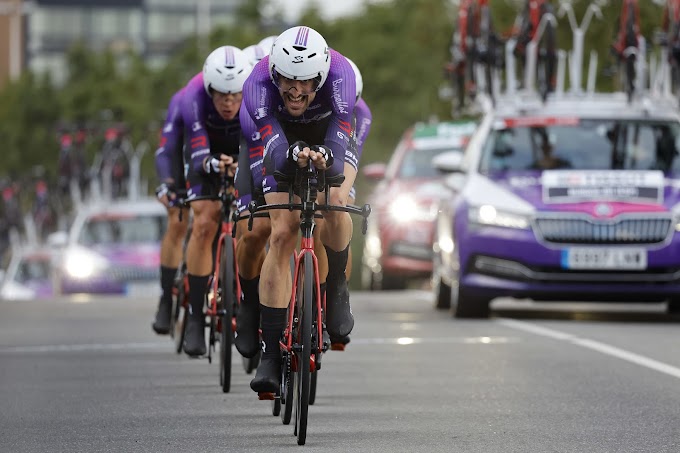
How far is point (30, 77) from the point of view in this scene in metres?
73.6

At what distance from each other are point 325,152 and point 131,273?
17079mm

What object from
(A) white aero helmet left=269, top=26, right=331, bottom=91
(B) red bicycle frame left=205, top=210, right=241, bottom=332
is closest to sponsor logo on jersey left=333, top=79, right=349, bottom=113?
(A) white aero helmet left=269, top=26, right=331, bottom=91

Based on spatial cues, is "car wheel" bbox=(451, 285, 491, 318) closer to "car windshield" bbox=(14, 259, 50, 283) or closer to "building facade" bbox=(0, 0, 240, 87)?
"car windshield" bbox=(14, 259, 50, 283)

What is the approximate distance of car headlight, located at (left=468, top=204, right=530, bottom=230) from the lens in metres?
15.8

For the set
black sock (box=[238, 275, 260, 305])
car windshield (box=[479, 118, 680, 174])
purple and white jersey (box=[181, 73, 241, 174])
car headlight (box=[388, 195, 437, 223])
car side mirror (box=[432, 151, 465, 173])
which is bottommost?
car headlight (box=[388, 195, 437, 223])

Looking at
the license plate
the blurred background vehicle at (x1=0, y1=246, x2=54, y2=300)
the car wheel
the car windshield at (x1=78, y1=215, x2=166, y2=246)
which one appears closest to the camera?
the license plate

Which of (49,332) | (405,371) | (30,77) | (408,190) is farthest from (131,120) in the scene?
(405,371)

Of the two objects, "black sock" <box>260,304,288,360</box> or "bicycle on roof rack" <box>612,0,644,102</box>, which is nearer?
"black sock" <box>260,304,288,360</box>

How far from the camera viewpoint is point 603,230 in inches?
619

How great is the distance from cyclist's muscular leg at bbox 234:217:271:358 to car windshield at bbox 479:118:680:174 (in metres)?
6.29

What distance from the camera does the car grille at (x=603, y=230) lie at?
15734 mm

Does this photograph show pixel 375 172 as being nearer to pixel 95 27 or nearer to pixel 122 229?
pixel 122 229

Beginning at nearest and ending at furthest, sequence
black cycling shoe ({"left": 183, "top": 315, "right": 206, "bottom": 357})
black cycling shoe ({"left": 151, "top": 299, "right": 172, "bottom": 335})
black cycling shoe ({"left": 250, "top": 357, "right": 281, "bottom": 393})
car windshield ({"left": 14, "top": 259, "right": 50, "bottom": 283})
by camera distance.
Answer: black cycling shoe ({"left": 250, "top": 357, "right": 281, "bottom": 393}), black cycling shoe ({"left": 183, "top": 315, "right": 206, "bottom": 357}), black cycling shoe ({"left": 151, "top": 299, "right": 172, "bottom": 335}), car windshield ({"left": 14, "top": 259, "right": 50, "bottom": 283})

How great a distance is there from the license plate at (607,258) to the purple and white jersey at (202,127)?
394 centimetres
